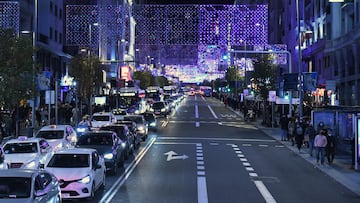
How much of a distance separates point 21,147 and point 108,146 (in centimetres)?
314

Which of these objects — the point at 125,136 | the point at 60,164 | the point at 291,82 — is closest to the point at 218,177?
the point at 60,164

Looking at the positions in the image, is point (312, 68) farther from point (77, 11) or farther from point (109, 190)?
point (109, 190)

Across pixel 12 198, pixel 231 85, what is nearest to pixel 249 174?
pixel 12 198

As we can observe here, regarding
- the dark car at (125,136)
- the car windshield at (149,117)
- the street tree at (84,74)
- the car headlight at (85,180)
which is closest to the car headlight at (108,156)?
the dark car at (125,136)

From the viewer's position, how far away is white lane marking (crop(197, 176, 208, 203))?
1495 cm

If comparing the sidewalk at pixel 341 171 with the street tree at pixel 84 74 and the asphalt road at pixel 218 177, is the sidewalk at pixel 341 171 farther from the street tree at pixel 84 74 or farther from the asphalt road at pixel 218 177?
the street tree at pixel 84 74

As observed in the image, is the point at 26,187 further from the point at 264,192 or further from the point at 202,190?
the point at 264,192

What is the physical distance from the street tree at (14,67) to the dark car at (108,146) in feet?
18.9

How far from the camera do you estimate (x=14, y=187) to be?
422 inches

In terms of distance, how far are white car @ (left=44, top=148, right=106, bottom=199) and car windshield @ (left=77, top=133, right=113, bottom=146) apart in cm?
471

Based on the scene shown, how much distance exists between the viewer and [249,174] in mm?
20172

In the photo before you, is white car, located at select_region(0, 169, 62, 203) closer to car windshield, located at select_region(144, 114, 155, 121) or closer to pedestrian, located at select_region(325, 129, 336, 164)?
pedestrian, located at select_region(325, 129, 336, 164)

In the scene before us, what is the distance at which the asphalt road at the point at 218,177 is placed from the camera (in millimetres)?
15438

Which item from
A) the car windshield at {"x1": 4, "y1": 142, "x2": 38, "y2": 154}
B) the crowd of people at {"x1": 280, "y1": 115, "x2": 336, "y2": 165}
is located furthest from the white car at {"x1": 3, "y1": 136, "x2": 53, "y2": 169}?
the crowd of people at {"x1": 280, "y1": 115, "x2": 336, "y2": 165}
